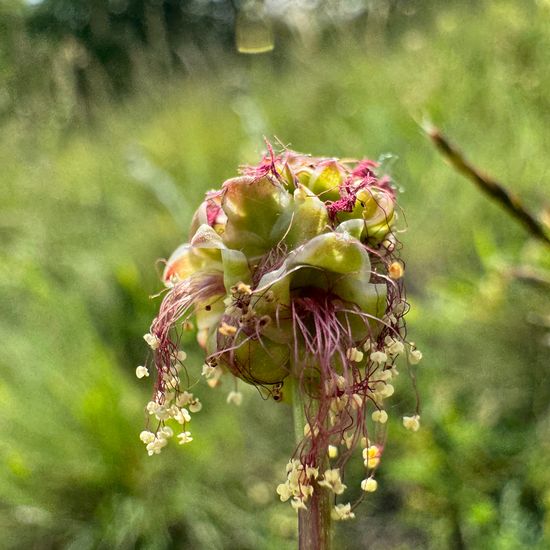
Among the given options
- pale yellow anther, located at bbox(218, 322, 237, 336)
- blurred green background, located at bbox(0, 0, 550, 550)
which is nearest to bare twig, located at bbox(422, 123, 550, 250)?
blurred green background, located at bbox(0, 0, 550, 550)

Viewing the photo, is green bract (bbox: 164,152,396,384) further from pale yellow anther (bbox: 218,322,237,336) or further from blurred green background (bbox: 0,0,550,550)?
blurred green background (bbox: 0,0,550,550)

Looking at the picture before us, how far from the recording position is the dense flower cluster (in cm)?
55

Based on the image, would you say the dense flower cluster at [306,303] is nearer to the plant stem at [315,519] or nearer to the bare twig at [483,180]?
the plant stem at [315,519]

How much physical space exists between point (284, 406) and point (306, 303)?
4.41 ft

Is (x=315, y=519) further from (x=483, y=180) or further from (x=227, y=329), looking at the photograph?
(x=483, y=180)

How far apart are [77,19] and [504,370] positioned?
28.2 feet

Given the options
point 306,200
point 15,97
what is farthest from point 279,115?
point 306,200

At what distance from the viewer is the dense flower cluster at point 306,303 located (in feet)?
1.81

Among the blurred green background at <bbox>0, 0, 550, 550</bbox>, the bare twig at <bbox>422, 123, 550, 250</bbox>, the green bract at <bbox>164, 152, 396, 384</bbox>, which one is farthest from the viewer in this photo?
the blurred green background at <bbox>0, 0, 550, 550</bbox>

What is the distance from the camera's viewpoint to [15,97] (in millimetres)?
3523

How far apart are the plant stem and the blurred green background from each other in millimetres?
Answer: 428

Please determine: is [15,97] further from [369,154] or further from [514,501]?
[514,501]

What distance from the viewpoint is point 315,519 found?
1.84 feet

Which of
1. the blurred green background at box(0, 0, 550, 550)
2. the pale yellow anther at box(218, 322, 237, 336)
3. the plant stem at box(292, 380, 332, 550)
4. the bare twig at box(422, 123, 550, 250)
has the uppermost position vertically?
A: the pale yellow anther at box(218, 322, 237, 336)
